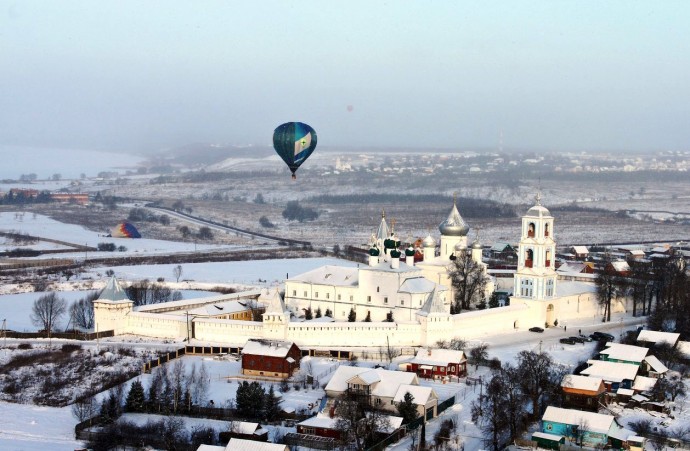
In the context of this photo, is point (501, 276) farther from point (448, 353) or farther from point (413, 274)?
point (448, 353)

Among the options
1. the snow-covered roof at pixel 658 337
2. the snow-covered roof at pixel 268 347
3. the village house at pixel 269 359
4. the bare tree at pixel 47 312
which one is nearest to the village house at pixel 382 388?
the village house at pixel 269 359

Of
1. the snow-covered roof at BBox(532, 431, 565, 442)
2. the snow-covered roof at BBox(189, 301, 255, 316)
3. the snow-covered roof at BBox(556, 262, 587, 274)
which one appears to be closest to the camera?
the snow-covered roof at BBox(532, 431, 565, 442)

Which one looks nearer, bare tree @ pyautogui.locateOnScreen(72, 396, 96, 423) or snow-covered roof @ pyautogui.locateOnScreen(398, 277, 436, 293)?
bare tree @ pyautogui.locateOnScreen(72, 396, 96, 423)

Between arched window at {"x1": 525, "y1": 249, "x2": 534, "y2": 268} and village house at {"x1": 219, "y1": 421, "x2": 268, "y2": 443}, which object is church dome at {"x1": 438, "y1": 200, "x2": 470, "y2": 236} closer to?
arched window at {"x1": 525, "y1": 249, "x2": 534, "y2": 268}

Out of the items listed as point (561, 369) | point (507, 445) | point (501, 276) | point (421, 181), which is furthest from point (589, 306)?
point (421, 181)

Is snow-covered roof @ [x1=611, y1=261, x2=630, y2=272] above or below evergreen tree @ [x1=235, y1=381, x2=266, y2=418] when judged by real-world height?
above

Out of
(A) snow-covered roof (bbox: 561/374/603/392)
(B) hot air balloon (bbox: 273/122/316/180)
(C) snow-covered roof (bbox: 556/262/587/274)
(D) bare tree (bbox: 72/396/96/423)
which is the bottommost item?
(D) bare tree (bbox: 72/396/96/423)

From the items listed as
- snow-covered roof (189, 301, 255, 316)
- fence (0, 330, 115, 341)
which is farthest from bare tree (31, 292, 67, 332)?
snow-covered roof (189, 301, 255, 316)

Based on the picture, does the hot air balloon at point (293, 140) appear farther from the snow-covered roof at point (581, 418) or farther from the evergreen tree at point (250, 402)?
the snow-covered roof at point (581, 418)
